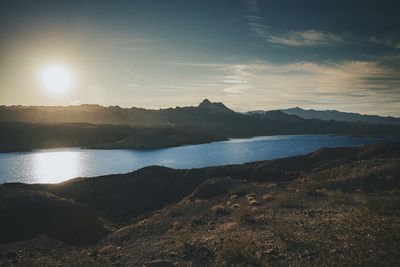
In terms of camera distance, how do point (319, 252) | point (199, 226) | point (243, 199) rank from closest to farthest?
point (319, 252) → point (199, 226) → point (243, 199)

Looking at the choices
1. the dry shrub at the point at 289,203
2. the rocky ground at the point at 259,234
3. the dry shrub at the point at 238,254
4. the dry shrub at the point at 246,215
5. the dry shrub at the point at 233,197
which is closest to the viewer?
the dry shrub at the point at 238,254

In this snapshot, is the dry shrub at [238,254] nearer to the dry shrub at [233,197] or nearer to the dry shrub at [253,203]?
the dry shrub at [253,203]

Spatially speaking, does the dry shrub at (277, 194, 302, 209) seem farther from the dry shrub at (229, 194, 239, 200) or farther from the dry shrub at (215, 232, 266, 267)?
the dry shrub at (215, 232, 266, 267)

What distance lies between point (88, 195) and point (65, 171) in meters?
60.0

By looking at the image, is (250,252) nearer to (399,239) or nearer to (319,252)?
(319,252)

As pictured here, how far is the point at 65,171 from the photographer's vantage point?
118812 millimetres

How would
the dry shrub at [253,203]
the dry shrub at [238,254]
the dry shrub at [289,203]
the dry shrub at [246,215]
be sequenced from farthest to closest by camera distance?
the dry shrub at [253,203] → the dry shrub at [289,203] → the dry shrub at [246,215] → the dry shrub at [238,254]

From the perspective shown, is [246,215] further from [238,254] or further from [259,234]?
[238,254]

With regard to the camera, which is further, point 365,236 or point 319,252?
point 365,236

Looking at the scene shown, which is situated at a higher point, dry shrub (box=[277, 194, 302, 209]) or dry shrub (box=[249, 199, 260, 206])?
dry shrub (box=[277, 194, 302, 209])

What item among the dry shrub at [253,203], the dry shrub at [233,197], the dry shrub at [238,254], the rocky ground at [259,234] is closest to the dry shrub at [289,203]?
the rocky ground at [259,234]

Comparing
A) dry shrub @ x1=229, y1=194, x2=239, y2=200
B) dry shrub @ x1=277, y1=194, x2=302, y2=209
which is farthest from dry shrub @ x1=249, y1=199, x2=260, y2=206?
dry shrub @ x1=229, y1=194, x2=239, y2=200

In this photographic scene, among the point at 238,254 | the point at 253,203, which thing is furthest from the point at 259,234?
the point at 253,203

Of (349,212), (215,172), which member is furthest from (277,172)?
(349,212)
